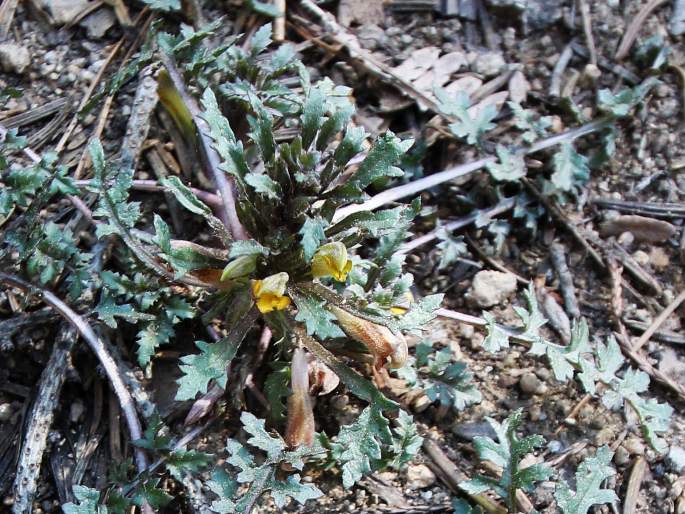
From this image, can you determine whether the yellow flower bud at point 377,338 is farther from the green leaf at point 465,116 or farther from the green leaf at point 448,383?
the green leaf at point 465,116

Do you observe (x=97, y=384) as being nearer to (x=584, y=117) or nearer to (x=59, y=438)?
(x=59, y=438)

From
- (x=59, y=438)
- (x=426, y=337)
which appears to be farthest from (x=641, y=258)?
(x=59, y=438)

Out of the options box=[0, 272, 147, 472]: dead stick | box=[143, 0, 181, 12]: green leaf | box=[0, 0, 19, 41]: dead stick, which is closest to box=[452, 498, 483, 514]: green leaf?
box=[0, 272, 147, 472]: dead stick

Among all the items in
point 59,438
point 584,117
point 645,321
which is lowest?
point 645,321

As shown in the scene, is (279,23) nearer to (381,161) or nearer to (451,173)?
(451,173)

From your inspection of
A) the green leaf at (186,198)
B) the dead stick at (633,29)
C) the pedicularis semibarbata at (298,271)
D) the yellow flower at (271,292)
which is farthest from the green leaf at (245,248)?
the dead stick at (633,29)

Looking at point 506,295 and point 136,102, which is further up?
point 136,102

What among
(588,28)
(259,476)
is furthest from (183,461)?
(588,28)
